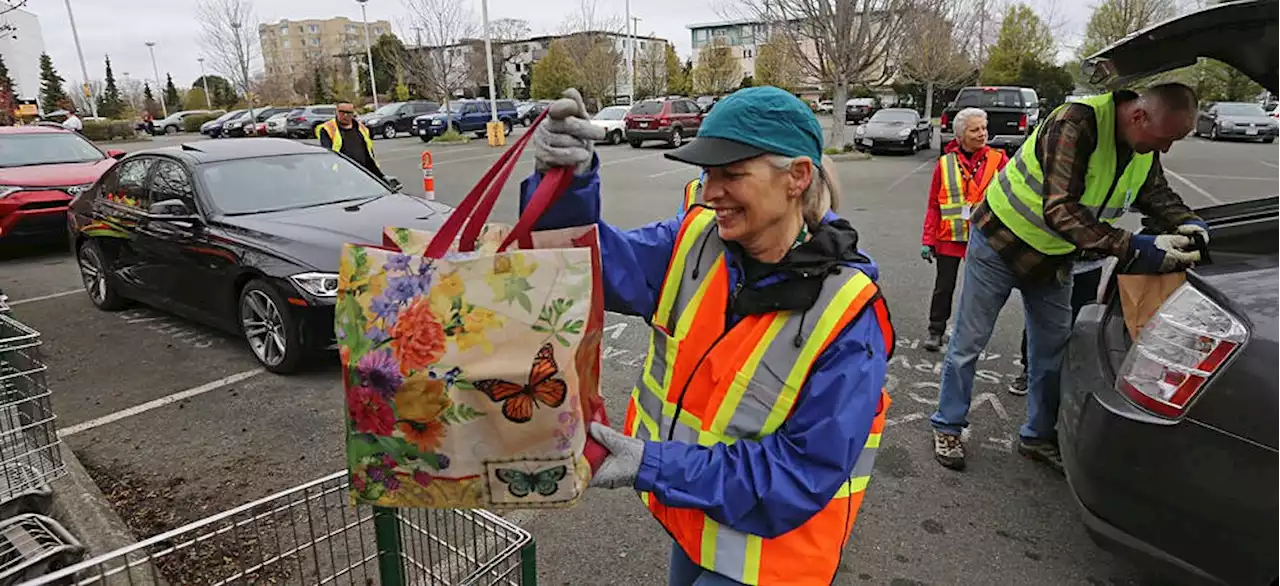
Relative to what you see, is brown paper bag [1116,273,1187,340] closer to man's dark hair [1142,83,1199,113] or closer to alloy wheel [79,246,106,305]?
man's dark hair [1142,83,1199,113]

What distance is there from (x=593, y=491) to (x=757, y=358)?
2334 mm

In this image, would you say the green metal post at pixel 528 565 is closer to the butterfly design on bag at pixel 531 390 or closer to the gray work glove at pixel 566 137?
the butterfly design on bag at pixel 531 390

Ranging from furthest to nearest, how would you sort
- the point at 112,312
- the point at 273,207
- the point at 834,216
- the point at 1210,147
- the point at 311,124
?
1. the point at 311,124
2. the point at 1210,147
3. the point at 112,312
4. the point at 273,207
5. the point at 834,216

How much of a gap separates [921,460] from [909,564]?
904mm

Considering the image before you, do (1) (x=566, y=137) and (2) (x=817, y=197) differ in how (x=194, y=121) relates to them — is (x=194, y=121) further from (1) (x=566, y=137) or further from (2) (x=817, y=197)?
(2) (x=817, y=197)

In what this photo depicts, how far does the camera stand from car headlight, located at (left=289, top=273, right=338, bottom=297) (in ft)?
16.0

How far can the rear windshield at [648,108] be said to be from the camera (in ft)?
81.3

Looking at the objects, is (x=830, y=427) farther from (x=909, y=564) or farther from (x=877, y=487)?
(x=877, y=487)

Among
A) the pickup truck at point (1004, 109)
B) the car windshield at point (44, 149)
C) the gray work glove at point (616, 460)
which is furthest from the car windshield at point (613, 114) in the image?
the gray work glove at point (616, 460)

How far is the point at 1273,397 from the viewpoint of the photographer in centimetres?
202

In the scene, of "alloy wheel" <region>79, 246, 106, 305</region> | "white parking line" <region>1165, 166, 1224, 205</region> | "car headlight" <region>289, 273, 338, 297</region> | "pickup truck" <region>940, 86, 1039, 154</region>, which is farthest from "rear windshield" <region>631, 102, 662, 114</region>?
"car headlight" <region>289, 273, 338, 297</region>

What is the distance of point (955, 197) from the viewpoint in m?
5.22

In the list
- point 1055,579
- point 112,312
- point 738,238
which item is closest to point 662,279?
point 738,238

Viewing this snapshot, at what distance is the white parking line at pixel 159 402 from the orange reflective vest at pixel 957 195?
4.71 meters
